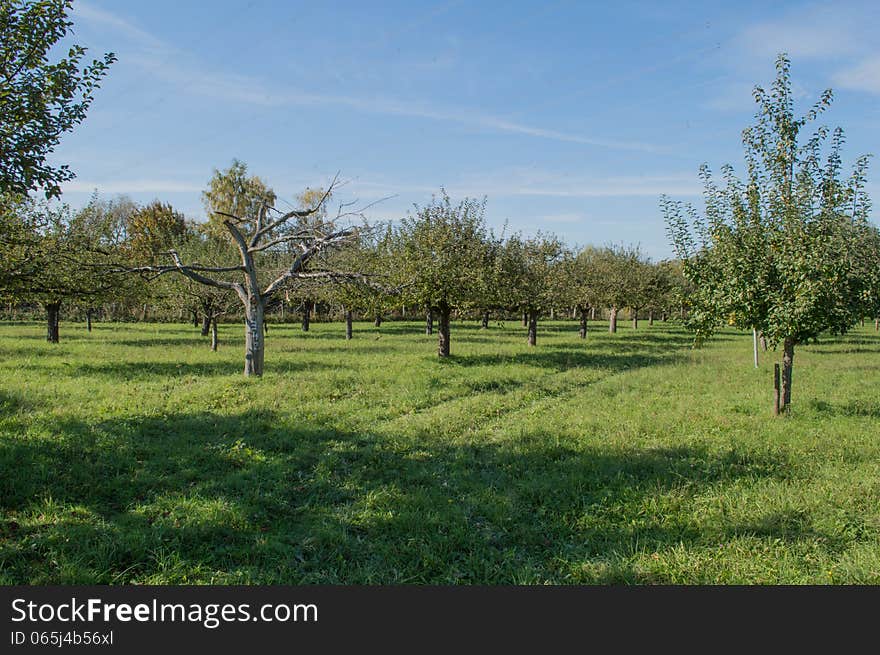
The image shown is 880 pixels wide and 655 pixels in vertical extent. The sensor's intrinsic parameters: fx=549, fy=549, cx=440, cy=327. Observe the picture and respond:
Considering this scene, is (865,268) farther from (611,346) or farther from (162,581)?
(611,346)

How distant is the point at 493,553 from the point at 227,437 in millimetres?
6764

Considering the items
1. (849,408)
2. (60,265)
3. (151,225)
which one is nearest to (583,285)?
(849,408)

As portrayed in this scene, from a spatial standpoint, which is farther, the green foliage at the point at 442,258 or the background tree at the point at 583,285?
the background tree at the point at 583,285

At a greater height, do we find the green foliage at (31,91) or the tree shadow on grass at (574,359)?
the green foliage at (31,91)

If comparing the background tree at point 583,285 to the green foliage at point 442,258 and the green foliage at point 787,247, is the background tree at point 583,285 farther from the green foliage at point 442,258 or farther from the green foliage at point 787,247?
the green foliage at point 787,247

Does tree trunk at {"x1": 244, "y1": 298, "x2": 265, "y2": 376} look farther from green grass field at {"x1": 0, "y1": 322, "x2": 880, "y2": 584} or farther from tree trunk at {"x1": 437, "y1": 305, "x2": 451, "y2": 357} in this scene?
tree trunk at {"x1": 437, "y1": 305, "x2": 451, "y2": 357}

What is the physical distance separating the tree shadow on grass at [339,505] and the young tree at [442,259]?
41.0 feet

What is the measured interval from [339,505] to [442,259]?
16.8 metres

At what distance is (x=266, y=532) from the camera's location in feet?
23.0

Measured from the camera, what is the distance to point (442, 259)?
2373 centimetres

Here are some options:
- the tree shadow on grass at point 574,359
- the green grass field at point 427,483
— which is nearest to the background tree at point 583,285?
the tree shadow on grass at point 574,359

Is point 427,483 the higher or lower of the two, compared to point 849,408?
lower

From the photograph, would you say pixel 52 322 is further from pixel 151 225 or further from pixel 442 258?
pixel 151 225

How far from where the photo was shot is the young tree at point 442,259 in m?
23.2
